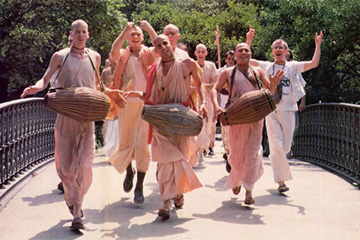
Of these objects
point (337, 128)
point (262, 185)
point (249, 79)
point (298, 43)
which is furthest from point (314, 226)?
point (298, 43)

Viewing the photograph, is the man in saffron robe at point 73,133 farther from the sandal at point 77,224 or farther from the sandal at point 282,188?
the sandal at point 282,188

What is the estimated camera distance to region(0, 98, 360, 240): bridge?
6961mm

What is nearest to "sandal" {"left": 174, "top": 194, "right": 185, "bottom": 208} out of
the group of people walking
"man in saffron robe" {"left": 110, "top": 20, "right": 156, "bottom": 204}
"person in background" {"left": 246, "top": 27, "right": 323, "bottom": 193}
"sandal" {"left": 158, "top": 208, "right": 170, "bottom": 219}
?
the group of people walking

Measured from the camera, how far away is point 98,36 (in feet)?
84.8

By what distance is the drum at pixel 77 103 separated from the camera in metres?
6.99

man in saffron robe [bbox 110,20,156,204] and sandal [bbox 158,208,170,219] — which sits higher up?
man in saffron robe [bbox 110,20,156,204]

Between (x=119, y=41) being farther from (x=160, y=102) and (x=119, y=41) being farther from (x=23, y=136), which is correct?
(x=23, y=136)

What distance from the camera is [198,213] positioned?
311 inches

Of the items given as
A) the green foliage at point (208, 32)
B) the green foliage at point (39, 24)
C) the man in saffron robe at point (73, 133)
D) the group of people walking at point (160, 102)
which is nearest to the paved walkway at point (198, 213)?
the group of people walking at point (160, 102)

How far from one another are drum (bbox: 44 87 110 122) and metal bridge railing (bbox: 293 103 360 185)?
4.66 metres

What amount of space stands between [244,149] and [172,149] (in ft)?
3.98

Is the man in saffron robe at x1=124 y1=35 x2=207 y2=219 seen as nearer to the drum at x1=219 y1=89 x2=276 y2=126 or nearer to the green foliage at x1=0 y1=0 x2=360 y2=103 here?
the drum at x1=219 y1=89 x2=276 y2=126

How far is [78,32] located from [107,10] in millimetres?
17812

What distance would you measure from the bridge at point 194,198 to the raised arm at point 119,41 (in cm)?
168
